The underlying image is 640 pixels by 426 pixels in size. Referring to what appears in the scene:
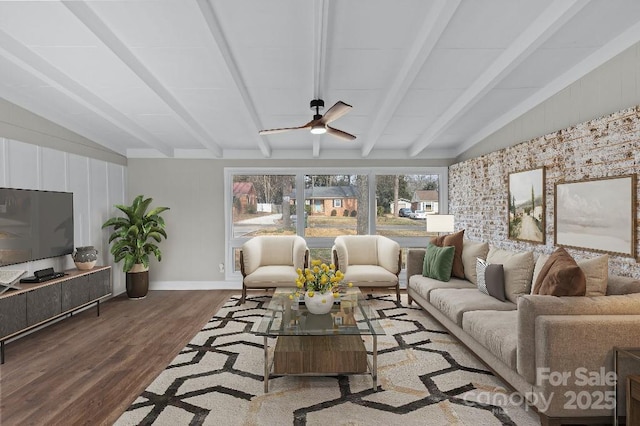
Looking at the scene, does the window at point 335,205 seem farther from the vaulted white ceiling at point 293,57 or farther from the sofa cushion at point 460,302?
the sofa cushion at point 460,302

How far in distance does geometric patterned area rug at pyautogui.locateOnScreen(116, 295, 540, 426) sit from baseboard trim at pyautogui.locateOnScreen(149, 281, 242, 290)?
9.08 feet

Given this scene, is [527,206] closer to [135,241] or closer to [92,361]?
[92,361]

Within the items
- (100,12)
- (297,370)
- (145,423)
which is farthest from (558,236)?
(100,12)

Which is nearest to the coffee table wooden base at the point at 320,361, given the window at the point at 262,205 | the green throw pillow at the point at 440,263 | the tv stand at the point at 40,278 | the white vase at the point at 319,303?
the white vase at the point at 319,303

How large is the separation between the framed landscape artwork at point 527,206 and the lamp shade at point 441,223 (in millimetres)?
1090

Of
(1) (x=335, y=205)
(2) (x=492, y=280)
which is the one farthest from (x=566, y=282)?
(1) (x=335, y=205)

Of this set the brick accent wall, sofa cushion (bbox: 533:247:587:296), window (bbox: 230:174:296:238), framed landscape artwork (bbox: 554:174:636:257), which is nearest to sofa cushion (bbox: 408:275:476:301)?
the brick accent wall

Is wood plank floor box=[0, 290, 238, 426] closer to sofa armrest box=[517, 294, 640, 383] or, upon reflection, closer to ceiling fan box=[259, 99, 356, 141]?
ceiling fan box=[259, 99, 356, 141]

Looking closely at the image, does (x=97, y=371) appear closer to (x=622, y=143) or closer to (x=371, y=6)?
(x=371, y=6)

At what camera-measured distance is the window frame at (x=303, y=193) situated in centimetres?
664

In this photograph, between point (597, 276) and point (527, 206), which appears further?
point (527, 206)

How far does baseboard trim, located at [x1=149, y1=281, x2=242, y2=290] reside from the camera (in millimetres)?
6535

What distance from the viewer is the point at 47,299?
157 inches

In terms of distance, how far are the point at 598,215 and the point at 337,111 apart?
241cm
